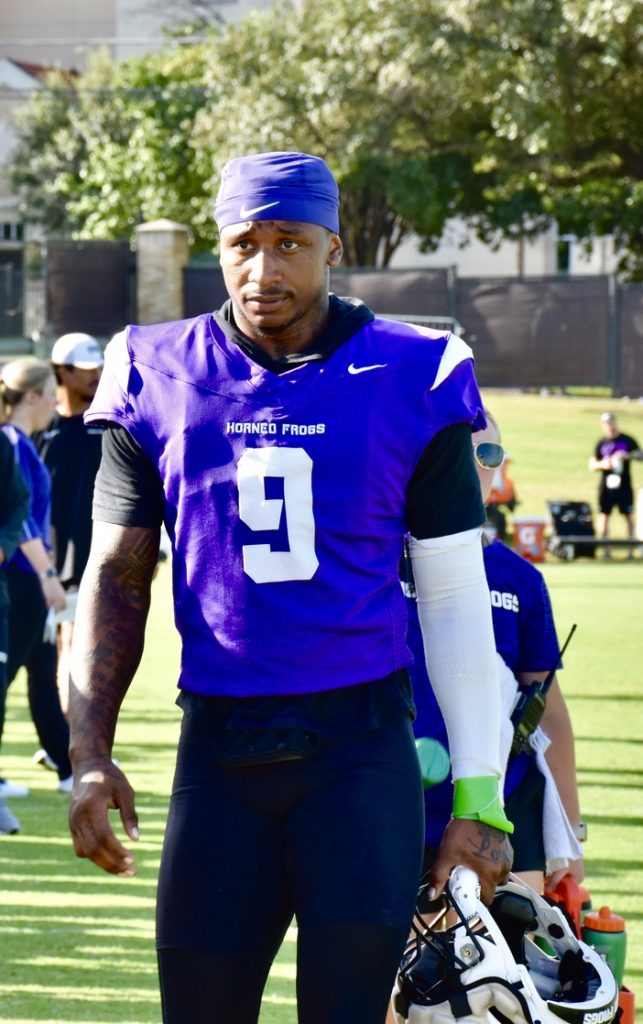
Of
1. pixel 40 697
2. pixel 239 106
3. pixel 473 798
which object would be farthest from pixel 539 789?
pixel 239 106

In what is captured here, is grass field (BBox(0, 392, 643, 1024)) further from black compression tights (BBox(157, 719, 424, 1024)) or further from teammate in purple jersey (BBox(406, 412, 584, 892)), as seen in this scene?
black compression tights (BBox(157, 719, 424, 1024))

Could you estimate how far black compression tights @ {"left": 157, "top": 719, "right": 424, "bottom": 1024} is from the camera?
2.99 metres

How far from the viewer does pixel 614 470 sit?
27688mm

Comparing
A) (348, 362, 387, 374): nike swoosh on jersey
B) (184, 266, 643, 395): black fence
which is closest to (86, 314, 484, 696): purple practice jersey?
(348, 362, 387, 374): nike swoosh on jersey

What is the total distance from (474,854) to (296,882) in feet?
1.17

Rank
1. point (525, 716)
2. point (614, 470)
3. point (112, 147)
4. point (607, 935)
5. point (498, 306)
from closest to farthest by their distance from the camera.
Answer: point (607, 935) → point (525, 716) → point (614, 470) → point (498, 306) → point (112, 147)

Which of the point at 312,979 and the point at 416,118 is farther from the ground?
the point at 416,118

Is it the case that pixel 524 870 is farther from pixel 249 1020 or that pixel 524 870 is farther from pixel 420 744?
pixel 249 1020

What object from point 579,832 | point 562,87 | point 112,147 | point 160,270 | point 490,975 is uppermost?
point 112,147

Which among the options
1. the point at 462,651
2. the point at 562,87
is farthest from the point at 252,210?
the point at 562,87

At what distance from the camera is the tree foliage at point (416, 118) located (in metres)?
35.2

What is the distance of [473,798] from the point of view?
127 inches

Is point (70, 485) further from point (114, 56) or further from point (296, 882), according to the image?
point (114, 56)

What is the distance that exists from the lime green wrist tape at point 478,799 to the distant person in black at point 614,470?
24496mm
